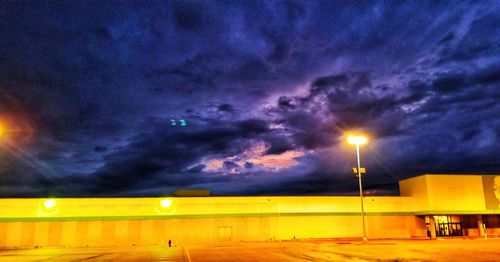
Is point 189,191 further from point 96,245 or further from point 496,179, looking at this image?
point 496,179

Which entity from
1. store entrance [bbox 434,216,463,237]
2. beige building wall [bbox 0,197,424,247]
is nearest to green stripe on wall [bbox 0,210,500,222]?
beige building wall [bbox 0,197,424,247]

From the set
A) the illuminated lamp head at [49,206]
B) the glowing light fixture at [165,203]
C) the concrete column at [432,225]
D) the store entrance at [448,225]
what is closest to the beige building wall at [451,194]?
the concrete column at [432,225]

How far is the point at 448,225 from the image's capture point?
186 ft

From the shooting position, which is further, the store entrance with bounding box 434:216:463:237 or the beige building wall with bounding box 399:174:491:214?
the store entrance with bounding box 434:216:463:237

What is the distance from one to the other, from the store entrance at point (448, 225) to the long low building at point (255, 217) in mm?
144

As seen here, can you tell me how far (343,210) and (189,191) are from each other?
77.0 feet

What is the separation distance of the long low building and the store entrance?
0.47 ft

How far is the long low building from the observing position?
4741 cm

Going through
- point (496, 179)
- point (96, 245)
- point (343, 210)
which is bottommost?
point (96, 245)

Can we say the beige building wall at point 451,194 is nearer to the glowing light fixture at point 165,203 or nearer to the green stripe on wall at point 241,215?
the green stripe on wall at point 241,215

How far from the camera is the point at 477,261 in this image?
69.8 ft

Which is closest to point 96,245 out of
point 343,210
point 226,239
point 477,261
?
point 226,239

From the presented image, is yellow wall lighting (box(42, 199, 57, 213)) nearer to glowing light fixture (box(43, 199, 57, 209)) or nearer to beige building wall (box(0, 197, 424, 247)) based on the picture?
glowing light fixture (box(43, 199, 57, 209))

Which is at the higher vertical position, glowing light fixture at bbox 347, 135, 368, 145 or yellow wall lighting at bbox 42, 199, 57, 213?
glowing light fixture at bbox 347, 135, 368, 145
